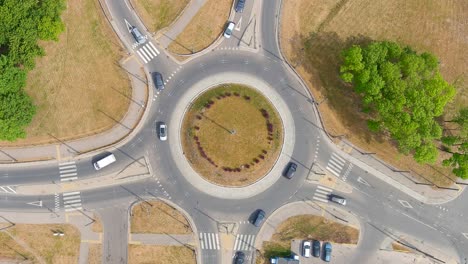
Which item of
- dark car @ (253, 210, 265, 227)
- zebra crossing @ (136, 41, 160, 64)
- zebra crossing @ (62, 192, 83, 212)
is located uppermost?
zebra crossing @ (136, 41, 160, 64)

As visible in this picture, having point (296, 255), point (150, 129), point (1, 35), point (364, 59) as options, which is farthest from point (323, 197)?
point (1, 35)

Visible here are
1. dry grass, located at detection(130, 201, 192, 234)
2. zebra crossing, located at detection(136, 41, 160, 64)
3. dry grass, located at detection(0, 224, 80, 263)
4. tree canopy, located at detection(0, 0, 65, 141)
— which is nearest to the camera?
tree canopy, located at detection(0, 0, 65, 141)

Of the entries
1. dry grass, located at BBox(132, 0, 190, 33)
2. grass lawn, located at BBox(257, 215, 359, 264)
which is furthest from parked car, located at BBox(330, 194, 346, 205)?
dry grass, located at BBox(132, 0, 190, 33)

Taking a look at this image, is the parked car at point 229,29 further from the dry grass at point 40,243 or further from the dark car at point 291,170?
the dry grass at point 40,243

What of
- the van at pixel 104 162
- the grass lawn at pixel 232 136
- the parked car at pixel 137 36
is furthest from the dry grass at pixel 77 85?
the grass lawn at pixel 232 136

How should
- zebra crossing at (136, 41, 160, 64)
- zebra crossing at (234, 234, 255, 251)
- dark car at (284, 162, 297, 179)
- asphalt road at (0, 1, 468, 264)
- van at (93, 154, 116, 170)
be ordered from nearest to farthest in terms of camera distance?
van at (93, 154, 116, 170) < zebra crossing at (234, 234, 255, 251) < asphalt road at (0, 1, 468, 264) < dark car at (284, 162, 297, 179) < zebra crossing at (136, 41, 160, 64)

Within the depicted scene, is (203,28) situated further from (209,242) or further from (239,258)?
(239,258)

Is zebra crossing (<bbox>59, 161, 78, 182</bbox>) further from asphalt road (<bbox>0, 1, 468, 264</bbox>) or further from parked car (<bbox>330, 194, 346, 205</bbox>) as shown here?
parked car (<bbox>330, 194, 346, 205</bbox>)

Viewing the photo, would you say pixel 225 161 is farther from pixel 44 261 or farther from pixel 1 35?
pixel 1 35

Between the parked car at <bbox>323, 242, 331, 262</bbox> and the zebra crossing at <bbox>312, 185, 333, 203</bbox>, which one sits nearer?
the parked car at <bbox>323, 242, 331, 262</bbox>
